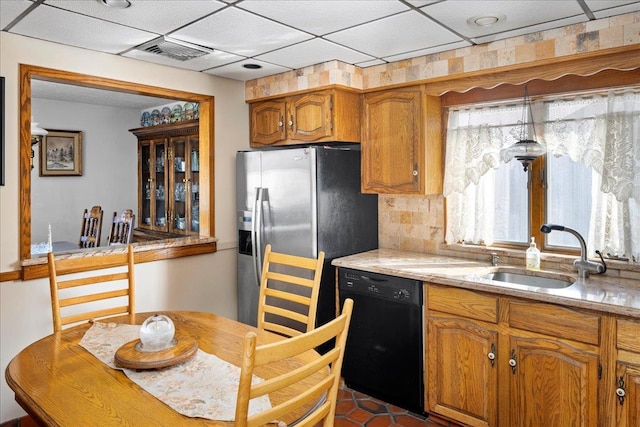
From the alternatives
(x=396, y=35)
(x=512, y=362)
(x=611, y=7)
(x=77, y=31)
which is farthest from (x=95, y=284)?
(x=611, y=7)

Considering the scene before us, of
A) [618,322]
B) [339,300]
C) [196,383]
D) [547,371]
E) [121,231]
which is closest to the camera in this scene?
[196,383]

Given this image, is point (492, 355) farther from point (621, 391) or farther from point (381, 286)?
point (381, 286)

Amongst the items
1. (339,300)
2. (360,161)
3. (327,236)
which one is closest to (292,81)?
(360,161)

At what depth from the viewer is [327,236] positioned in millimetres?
3154

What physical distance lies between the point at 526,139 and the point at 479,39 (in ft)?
2.19

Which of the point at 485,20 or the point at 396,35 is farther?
the point at 396,35

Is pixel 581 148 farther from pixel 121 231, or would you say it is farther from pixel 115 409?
pixel 121 231

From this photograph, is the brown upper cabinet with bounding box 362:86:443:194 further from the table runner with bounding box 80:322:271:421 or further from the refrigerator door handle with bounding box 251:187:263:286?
the table runner with bounding box 80:322:271:421

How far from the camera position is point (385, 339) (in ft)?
9.27

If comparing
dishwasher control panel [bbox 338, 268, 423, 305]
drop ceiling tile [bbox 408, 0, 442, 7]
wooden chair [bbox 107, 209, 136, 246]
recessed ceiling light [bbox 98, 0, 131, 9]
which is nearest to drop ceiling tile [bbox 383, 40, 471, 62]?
drop ceiling tile [bbox 408, 0, 442, 7]

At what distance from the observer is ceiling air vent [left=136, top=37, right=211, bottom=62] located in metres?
2.71

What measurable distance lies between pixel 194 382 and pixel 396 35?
2103 mm

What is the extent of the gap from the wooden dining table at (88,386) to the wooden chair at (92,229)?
3057 millimetres

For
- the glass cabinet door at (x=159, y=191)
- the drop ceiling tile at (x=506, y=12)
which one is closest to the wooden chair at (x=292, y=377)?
the drop ceiling tile at (x=506, y=12)
